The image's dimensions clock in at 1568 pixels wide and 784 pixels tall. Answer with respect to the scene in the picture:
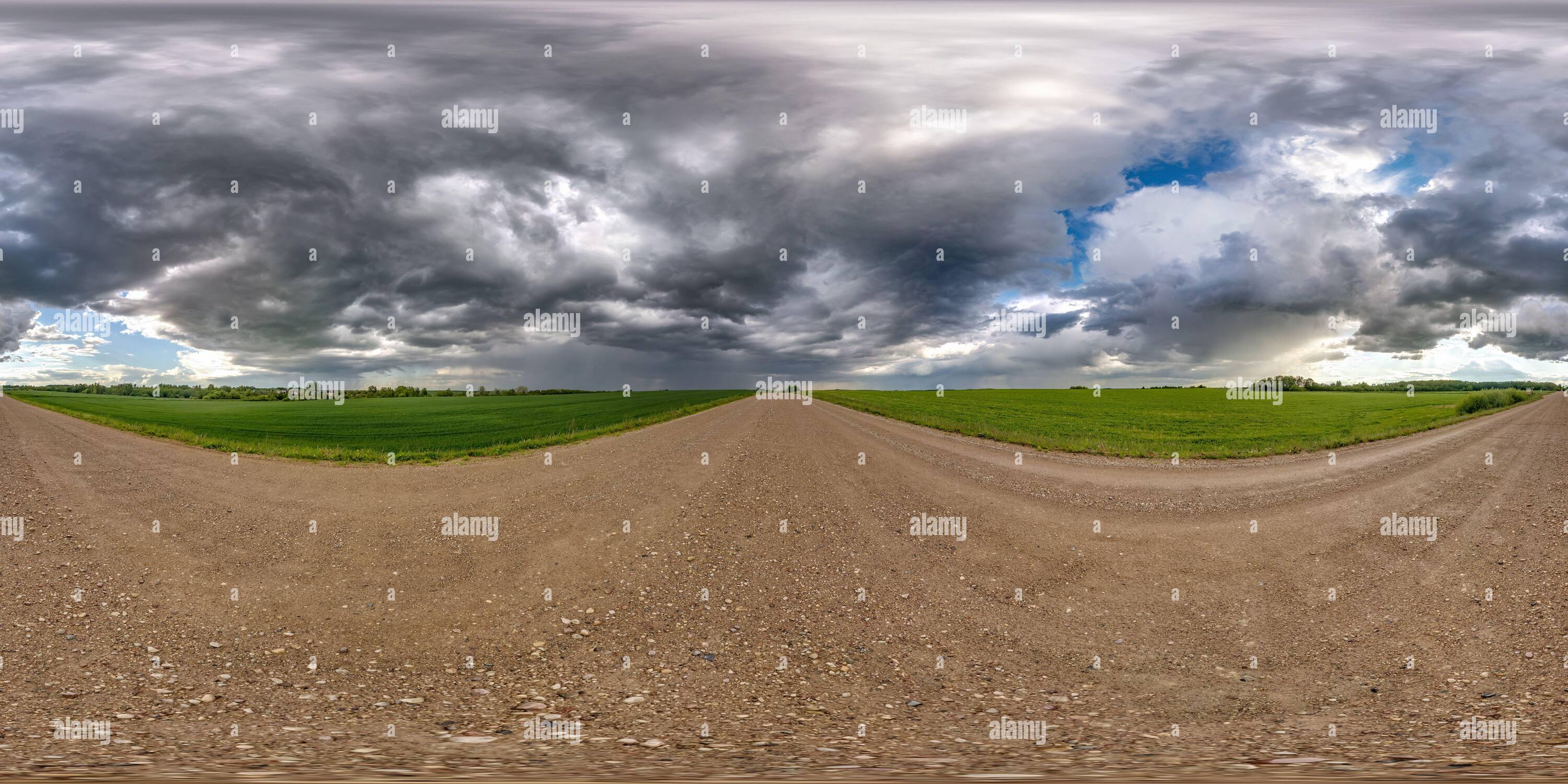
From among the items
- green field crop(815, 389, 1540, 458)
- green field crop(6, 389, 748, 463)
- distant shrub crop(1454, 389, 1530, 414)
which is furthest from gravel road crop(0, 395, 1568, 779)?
distant shrub crop(1454, 389, 1530, 414)

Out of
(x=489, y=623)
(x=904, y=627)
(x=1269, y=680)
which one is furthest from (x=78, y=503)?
(x=1269, y=680)

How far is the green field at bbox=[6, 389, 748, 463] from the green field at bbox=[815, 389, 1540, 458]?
2065cm

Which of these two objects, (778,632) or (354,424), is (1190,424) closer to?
(778,632)

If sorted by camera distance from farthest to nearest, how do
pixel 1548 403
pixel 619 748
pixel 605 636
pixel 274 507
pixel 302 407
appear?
pixel 1548 403
pixel 302 407
pixel 274 507
pixel 605 636
pixel 619 748

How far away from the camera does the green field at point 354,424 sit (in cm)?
2409

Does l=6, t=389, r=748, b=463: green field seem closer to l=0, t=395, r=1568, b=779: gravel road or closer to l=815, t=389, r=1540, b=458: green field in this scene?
l=0, t=395, r=1568, b=779: gravel road

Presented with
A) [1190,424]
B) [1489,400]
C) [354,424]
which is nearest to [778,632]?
[1190,424]

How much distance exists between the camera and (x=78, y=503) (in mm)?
14086

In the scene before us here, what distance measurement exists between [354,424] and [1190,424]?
176ft

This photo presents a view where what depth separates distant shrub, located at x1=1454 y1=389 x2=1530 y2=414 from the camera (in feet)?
179

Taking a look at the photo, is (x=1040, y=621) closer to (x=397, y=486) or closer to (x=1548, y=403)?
(x=397, y=486)

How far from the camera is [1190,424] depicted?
42.2 metres

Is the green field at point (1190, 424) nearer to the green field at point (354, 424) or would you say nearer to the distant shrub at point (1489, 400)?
the distant shrub at point (1489, 400)

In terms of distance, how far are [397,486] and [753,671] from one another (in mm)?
13158
